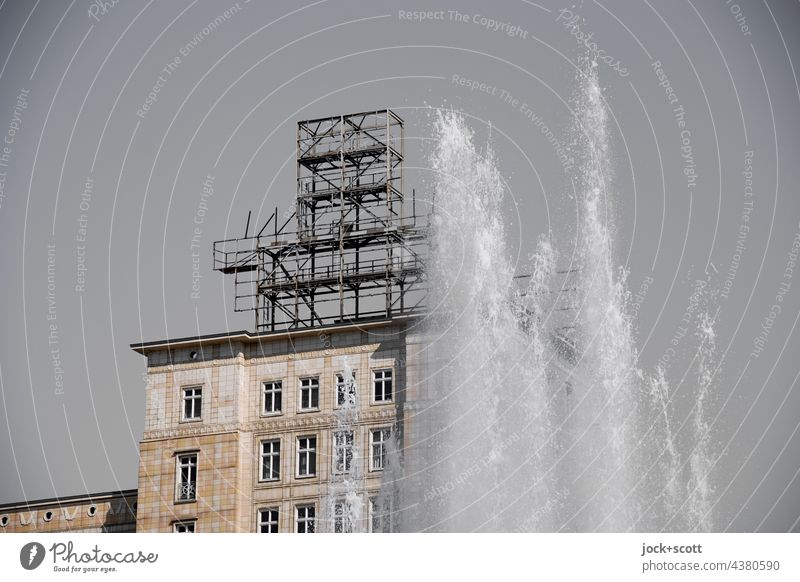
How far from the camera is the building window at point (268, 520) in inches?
2926

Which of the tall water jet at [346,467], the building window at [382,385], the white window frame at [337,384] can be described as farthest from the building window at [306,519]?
the building window at [382,385]

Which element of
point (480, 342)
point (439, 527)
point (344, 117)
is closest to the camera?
point (439, 527)

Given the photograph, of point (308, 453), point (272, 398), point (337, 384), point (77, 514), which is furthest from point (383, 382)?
point (77, 514)

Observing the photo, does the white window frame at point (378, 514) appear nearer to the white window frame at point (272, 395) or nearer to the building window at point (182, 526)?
the white window frame at point (272, 395)

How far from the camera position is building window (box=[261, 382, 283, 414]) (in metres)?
76.2

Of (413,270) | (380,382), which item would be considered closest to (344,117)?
(413,270)

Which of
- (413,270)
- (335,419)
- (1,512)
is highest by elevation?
(413,270)

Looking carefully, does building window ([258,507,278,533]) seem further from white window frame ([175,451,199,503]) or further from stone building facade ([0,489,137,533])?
stone building facade ([0,489,137,533])

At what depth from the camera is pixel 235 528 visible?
243 ft

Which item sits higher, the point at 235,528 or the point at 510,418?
the point at 510,418

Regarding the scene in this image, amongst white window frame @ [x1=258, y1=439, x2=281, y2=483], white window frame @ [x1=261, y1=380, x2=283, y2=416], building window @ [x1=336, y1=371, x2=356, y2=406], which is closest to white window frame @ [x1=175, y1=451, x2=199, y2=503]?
white window frame @ [x1=258, y1=439, x2=281, y2=483]

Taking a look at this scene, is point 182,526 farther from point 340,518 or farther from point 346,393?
point 346,393

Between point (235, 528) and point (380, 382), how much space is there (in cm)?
952
